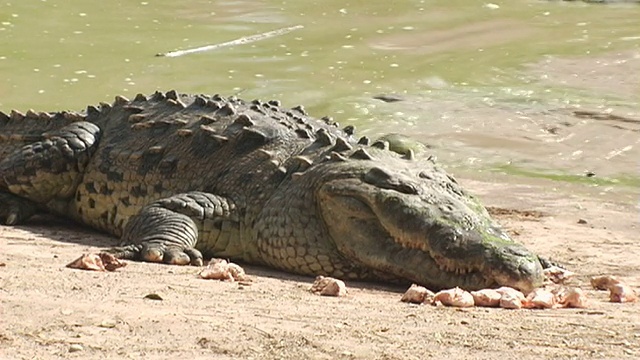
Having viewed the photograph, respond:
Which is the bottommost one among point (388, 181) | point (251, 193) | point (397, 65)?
point (397, 65)

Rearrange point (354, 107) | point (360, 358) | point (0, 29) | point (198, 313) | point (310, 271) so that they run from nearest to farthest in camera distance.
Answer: point (360, 358), point (198, 313), point (310, 271), point (354, 107), point (0, 29)

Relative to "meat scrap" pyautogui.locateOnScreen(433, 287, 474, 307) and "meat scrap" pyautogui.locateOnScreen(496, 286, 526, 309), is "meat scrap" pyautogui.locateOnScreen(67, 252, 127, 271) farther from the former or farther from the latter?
"meat scrap" pyautogui.locateOnScreen(496, 286, 526, 309)

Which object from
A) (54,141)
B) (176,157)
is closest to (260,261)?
(176,157)

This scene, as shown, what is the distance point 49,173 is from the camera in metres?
9.05

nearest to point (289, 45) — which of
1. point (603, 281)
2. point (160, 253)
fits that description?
point (160, 253)

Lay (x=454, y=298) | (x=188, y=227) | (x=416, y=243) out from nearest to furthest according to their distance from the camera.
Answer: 1. (x=454, y=298)
2. (x=416, y=243)
3. (x=188, y=227)

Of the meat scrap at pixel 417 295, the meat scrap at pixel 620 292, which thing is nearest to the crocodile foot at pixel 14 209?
the meat scrap at pixel 417 295

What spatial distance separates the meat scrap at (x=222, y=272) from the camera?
675cm

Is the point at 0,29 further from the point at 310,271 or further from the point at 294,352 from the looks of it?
the point at 294,352

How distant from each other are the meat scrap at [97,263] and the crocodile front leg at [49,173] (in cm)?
231

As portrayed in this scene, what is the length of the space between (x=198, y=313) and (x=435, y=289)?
1.97 m

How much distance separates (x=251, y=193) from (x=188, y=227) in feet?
1.70

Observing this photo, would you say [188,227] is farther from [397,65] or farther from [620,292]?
[397,65]

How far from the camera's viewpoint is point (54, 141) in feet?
30.0
